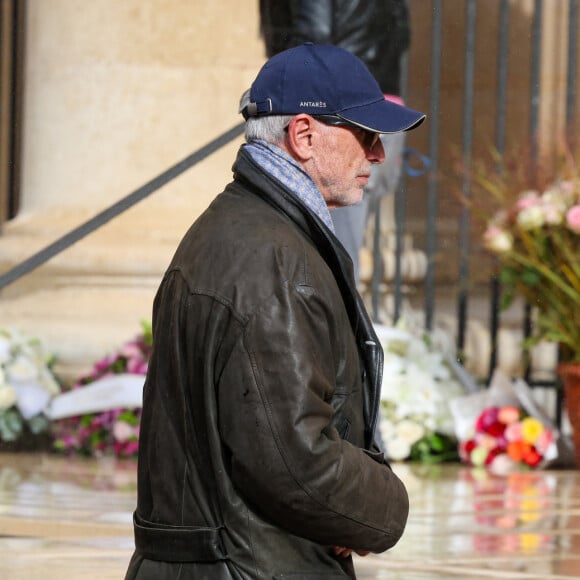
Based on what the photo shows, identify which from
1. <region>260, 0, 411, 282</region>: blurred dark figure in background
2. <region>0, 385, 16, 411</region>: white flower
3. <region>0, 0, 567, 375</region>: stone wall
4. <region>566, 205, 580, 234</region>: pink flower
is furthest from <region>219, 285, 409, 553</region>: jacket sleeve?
<region>0, 0, 567, 375</region>: stone wall

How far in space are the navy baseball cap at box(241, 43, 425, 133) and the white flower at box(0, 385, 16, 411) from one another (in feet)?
14.7

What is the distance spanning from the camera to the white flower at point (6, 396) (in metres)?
6.33

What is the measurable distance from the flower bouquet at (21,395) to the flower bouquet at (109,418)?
10 centimetres

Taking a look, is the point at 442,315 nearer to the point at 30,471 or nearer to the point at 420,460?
the point at 420,460

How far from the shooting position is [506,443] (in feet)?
20.5

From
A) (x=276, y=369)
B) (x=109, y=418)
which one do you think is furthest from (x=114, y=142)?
(x=276, y=369)

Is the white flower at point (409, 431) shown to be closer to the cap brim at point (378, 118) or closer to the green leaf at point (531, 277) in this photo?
the green leaf at point (531, 277)

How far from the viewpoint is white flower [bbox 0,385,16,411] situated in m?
6.33

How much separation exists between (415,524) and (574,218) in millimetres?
1949

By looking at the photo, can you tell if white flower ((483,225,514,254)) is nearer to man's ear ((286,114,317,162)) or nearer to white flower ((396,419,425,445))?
white flower ((396,419,425,445))

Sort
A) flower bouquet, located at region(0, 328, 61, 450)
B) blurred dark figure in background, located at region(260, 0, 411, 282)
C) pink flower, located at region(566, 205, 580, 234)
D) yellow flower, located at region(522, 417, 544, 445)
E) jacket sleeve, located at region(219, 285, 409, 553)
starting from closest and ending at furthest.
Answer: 1. jacket sleeve, located at region(219, 285, 409, 553)
2. blurred dark figure in background, located at region(260, 0, 411, 282)
3. pink flower, located at region(566, 205, 580, 234)
4. yellow flower, located at region(522, 417, 544, 445)
5. flower bouquet, located at region(0, 328, 61, 450)

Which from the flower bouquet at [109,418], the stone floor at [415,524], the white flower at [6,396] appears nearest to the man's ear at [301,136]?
the stone floor at [415,524]

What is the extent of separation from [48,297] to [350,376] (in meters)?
5.20

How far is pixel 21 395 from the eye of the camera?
6457mm
